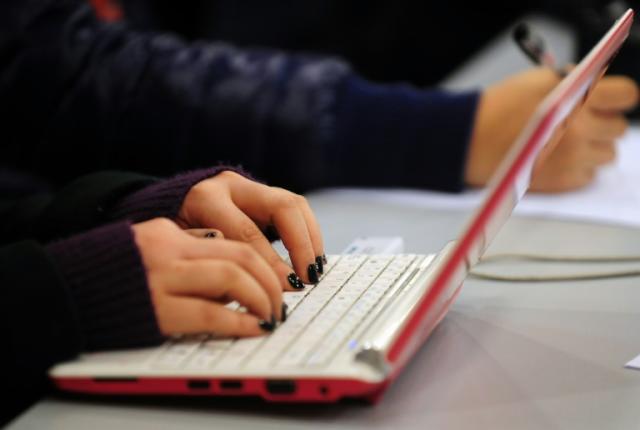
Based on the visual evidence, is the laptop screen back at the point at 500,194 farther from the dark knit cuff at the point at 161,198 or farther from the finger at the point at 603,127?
the finger at the point at 603,127

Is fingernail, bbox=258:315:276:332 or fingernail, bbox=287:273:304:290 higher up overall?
A: fingernail, bbox=258:315:276:332

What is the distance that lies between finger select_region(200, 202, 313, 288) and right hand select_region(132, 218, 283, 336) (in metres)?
0.04

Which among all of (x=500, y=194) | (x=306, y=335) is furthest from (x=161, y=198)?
(x=500, y=194)

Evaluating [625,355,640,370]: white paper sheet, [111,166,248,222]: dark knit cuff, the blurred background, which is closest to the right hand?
[111,166,248,222]: dark knit cuff

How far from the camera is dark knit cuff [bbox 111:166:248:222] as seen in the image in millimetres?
588

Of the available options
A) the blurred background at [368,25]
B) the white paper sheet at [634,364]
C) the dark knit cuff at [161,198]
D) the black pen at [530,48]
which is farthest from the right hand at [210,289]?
the blurred background at [368,25]

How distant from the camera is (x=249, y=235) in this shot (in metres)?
0.55

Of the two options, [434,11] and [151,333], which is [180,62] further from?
[434,11]

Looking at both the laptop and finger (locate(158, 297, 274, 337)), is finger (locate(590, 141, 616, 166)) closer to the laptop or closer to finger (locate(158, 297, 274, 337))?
the laptop

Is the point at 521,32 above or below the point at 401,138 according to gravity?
above

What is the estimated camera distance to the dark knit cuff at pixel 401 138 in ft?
3.05

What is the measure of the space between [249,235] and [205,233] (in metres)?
0.03

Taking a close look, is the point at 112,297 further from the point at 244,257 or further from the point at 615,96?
the point at 615,96

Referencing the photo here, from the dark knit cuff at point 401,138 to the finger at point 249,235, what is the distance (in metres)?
0.39
